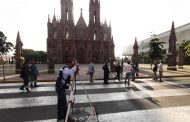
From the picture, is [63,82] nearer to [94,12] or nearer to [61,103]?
[61,103]

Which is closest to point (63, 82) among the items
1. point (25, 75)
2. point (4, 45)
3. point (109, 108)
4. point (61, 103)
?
point (61, 103)

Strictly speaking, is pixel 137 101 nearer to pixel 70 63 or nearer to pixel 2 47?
pixel 70 63

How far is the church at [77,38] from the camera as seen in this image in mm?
80856

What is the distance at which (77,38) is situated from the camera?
85.9 meters

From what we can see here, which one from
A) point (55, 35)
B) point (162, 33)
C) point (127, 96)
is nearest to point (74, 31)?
point (55, 35)

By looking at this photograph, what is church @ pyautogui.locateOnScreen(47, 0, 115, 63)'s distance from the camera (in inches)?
3183

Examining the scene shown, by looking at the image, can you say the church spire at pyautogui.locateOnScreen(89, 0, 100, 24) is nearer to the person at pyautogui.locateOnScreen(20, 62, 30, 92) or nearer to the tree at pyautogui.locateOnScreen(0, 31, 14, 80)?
the tree at pyautogui.locateOnScreen(0, 31, 14, 80)

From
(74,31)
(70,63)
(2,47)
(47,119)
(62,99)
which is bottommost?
(47,119)

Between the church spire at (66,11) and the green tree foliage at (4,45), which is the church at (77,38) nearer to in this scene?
the church spire at (66,11)

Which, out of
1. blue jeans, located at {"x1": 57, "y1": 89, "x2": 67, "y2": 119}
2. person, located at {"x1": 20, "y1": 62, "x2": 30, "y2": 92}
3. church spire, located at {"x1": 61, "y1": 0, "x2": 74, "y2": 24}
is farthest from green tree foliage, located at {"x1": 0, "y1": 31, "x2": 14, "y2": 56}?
blue jeans, located at {"x1": 57, "y1": 89, "x2": 67, "y2": 119}

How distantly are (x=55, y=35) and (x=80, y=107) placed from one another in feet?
252

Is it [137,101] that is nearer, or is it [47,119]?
[47,119]

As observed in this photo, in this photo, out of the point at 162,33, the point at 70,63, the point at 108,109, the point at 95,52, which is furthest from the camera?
the point at 162,33

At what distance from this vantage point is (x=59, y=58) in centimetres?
7950
